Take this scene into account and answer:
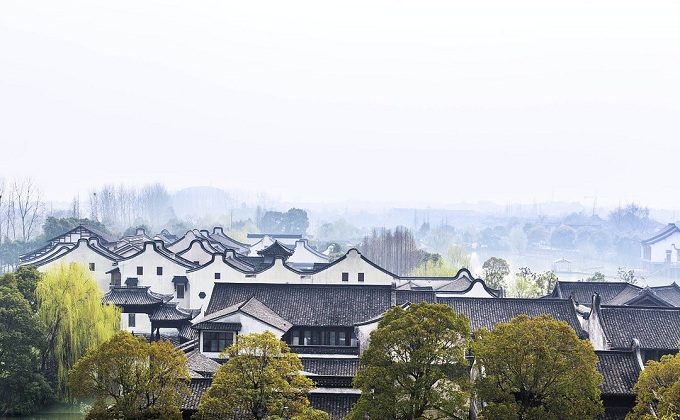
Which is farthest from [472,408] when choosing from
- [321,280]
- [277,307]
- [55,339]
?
[321,280]

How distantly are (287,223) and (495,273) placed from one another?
232 ft

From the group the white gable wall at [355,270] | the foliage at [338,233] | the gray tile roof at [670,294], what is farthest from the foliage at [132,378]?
the foliage at [338,233]

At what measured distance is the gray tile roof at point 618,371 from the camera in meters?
19.2

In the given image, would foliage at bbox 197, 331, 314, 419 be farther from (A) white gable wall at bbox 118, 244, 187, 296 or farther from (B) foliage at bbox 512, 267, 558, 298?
(B) foliage at bbox 512, 267, 558, 298

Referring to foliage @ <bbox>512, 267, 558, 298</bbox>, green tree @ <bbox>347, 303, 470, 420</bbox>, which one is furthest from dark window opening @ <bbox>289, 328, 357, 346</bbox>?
foliage @ <bbox>512, 267, 558, 298</bbox>

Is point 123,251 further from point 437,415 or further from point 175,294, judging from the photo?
point 437,415

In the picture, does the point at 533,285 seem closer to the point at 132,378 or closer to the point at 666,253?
the point at 132,378

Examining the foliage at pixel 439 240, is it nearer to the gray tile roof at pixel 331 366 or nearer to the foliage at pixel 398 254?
the foliage at pixel 398 254

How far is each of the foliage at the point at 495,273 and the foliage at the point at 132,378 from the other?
3084 cm

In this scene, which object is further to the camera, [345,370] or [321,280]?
[321,280]

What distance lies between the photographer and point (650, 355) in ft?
77.6

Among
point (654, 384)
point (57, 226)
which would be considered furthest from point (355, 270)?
point (57, 226)

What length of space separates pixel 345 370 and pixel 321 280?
1496 centimetres

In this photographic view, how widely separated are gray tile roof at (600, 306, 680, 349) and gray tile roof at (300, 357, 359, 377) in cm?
849
